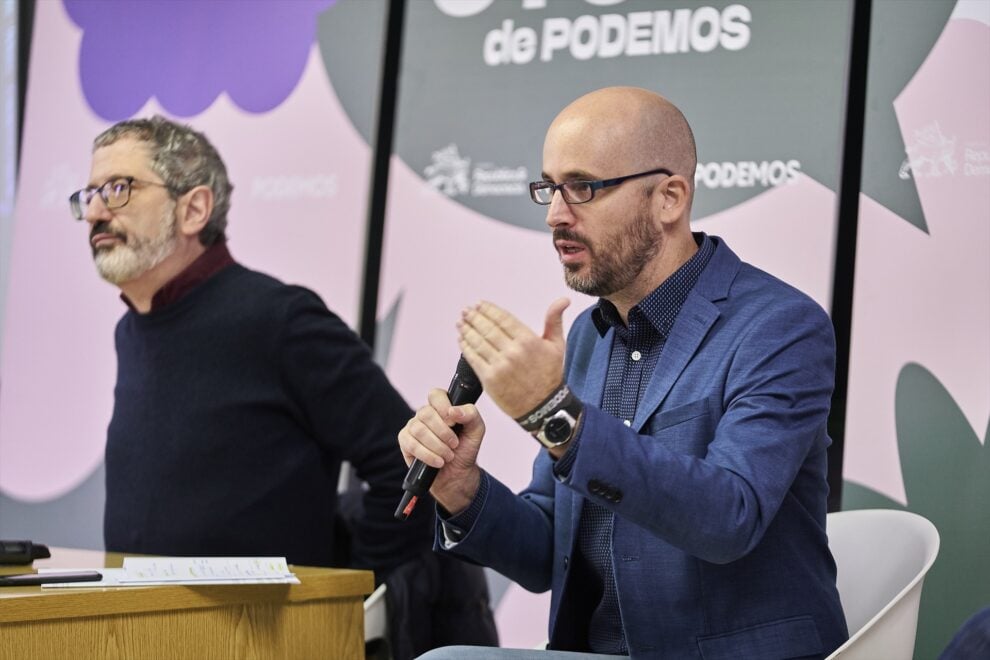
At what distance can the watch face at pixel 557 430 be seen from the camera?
1.75m

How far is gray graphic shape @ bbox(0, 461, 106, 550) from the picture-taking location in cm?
478

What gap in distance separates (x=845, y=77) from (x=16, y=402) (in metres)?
3.50

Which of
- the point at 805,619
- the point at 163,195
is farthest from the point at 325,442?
the point at 805,619

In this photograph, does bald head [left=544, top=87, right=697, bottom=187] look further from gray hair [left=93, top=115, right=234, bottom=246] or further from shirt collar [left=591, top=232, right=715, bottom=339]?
gray hair [left=93, top=115, right=234, bottom=246]

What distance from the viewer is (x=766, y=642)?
1.94 m

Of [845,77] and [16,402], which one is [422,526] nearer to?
[845,77]

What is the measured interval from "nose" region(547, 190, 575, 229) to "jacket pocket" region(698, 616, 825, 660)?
0.78m

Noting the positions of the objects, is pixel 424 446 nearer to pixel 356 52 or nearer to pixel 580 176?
pixel 580 176

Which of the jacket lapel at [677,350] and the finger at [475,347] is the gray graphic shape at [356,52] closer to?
the jacket lapel at [677,350]

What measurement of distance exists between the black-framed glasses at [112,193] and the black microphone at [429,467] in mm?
1690

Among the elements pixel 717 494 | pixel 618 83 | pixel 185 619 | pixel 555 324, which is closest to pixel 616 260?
pixel 555 324

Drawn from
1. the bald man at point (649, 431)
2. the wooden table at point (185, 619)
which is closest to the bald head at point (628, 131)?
the bald man at point (649, 431)

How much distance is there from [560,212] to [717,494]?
2.19 ft

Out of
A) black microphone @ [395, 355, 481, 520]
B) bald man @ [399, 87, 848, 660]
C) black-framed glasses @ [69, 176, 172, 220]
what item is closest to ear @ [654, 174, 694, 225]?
bald man @ [399, 87, 848, 660]
